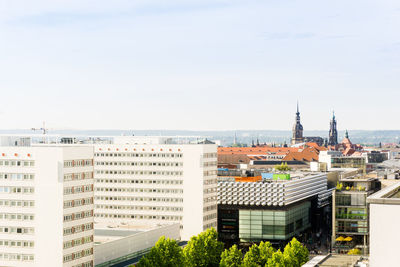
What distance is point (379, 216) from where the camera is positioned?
38.1 m

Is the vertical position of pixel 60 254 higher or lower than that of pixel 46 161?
lower

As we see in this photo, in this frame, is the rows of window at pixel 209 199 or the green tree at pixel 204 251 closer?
the green tree at pixel 204 251

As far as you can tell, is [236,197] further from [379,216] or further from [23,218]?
[379,216]

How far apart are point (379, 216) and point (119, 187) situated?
411 feet

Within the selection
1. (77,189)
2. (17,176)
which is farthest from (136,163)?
(17,176)

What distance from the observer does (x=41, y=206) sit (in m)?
99.8

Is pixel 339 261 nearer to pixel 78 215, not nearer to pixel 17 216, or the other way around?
pixel 78 215

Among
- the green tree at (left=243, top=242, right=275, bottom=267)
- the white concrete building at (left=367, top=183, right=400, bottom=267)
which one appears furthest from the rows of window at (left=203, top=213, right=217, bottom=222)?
the white concrete building at (left=367, top=183, right=400, bottom=267)

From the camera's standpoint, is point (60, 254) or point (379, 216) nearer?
point (379, 216)

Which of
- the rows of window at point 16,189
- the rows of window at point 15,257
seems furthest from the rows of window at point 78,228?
the rows of window at point 16,189

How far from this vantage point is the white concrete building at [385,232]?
123 ft

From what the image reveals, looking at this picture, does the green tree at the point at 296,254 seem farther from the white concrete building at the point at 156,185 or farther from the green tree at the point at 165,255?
the white concrete building at the point at 156,185

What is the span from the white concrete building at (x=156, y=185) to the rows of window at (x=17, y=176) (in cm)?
5883

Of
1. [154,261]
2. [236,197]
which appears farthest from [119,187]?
[154,261]
